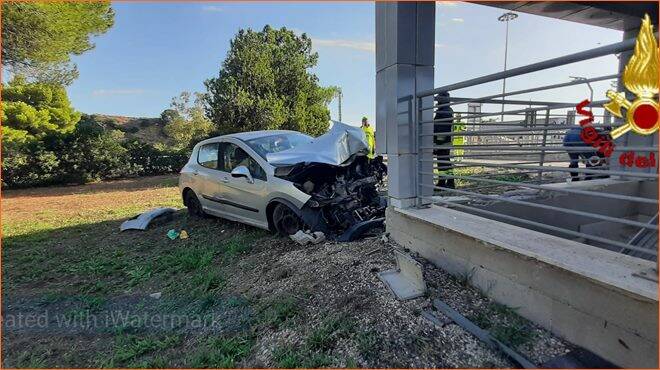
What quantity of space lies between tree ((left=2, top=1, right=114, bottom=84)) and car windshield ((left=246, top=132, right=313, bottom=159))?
8787 mm

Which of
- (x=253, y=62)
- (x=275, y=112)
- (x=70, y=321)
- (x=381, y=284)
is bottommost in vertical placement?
(x=70, y=321)

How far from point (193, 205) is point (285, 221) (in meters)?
2.84

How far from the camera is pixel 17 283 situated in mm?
4383

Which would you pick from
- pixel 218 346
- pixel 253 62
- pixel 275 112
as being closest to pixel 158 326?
pixel 218 346

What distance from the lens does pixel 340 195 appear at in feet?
16.0

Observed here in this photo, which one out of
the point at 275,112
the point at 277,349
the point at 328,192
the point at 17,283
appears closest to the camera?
the point at 277,349

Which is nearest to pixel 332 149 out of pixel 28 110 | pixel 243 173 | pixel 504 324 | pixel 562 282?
pixel 243 173

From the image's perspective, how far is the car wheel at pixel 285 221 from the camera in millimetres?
4929

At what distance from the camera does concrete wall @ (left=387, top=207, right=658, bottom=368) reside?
185 centimetres

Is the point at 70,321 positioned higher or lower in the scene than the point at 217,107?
lower

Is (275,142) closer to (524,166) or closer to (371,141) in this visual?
(524,166)

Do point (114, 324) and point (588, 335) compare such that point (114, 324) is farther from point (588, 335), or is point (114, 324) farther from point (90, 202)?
point (90, 202)

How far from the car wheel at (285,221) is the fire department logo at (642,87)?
12.1ft

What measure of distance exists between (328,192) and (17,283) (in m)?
4.11
